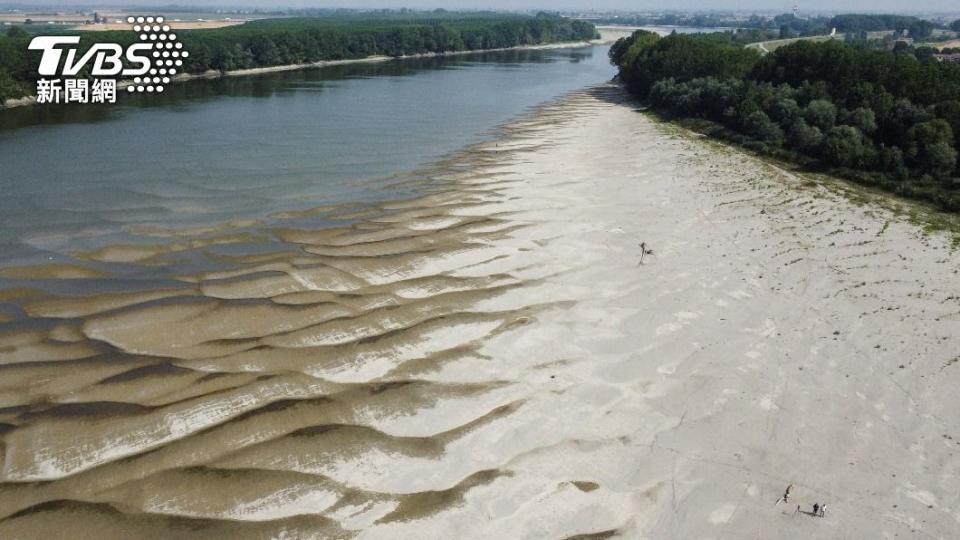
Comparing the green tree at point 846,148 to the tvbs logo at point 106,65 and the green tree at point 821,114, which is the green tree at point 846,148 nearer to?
the green tree at point 821,114

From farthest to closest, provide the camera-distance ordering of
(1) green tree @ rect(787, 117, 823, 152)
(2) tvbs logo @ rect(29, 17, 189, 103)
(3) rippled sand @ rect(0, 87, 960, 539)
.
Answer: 1. (2) tvbs logo @ rect(29, 17, 189, 103)
2. (1) green tree @ rect(787, 117, 823, 152)
3. (3) rippled sand @ rect(0, 87, 960, 539)

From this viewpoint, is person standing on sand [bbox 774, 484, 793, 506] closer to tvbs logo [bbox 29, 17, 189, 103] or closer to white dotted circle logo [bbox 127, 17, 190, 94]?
tvbs logo [bbox 29, 17, 189, 103]

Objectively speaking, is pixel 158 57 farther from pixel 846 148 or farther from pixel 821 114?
pixel 846 148

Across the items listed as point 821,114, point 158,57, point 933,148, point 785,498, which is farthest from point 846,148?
point 158,57

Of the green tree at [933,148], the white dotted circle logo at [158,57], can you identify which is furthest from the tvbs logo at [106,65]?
the green tree at [933,148]

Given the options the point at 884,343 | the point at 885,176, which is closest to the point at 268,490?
the point at 884,343

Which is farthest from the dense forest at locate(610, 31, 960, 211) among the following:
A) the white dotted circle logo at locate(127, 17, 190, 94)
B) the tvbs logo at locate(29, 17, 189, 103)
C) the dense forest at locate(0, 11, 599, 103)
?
the dense forest at locate(0, 11, 599, 103)

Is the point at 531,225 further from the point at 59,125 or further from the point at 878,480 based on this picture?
the point at 59,125
